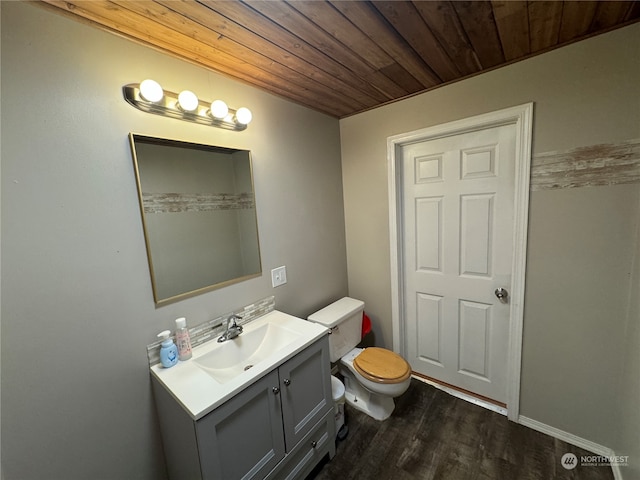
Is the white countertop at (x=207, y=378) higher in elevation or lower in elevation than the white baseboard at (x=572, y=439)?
higher

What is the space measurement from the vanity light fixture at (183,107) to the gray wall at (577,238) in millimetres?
1239

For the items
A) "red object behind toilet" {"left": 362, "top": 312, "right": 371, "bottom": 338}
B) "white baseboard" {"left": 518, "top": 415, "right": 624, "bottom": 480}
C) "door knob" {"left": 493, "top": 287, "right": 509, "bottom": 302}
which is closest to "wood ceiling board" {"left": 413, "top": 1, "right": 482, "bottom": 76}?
"door knob" {"left": 493, "top": 287, "right": 509, "bottom": 302}

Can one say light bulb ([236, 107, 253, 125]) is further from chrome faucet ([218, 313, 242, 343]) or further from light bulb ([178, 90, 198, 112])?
chrome faucet ([218, 313, 242, 343])

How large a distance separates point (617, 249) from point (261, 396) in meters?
1.86

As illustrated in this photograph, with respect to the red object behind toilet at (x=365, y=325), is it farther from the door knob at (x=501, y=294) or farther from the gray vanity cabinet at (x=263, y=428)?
the door knob at (x=501, y=294)

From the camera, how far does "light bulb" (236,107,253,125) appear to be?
4.48 ft

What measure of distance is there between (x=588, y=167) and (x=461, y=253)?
780 millimetres

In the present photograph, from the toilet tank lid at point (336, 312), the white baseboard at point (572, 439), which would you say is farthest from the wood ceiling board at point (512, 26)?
the white baseboard at point (572, 439)

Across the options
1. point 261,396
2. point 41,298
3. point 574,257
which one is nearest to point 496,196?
point 574,257

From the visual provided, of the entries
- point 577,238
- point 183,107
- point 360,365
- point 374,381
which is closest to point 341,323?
point 360,365

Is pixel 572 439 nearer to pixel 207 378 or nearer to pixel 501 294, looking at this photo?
pixel 501 294

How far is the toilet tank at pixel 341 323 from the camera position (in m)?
1.80

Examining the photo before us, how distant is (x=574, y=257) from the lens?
1389 millimetres

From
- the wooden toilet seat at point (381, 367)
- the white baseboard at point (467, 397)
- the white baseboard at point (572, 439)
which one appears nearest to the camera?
the white baseboard at point (572, 439)
